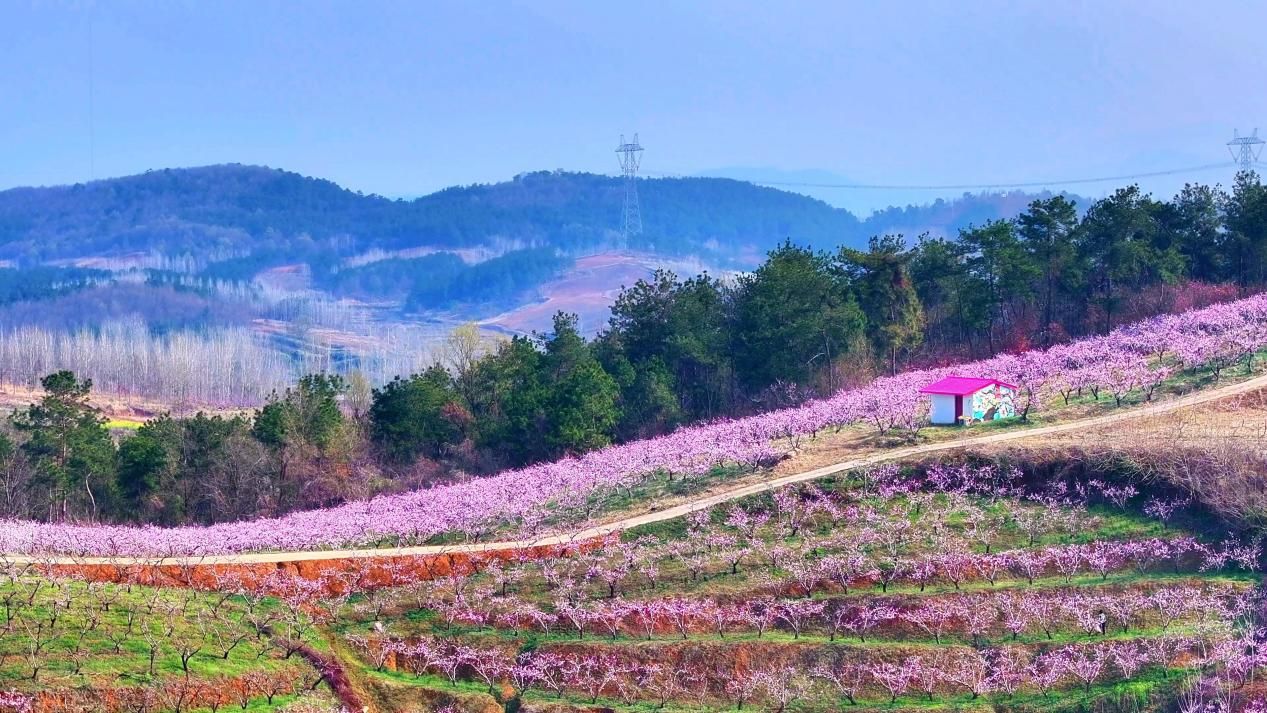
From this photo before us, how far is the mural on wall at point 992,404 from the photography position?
51.2m

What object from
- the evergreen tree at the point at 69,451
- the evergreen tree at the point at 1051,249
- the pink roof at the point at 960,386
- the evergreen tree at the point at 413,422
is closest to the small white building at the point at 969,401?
the pink roof at the point at 960,386

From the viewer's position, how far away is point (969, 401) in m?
50.9

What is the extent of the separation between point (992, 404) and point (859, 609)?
1800 cm

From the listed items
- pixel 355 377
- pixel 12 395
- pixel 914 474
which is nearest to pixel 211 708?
pixel 914 474

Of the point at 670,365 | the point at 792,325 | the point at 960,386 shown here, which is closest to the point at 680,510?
the point at 960,386

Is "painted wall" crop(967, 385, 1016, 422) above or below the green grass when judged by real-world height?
above

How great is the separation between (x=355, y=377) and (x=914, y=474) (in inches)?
2607

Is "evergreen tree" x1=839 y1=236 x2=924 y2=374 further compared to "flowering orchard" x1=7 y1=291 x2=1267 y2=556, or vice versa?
"evergreen tree" x1=839 y1=236 x2=924 y2=374

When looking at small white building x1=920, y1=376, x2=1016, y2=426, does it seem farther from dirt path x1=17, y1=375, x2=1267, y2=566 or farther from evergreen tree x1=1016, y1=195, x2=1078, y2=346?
evergreen tree x1=1016, y1=195, x2=1078, y2=346

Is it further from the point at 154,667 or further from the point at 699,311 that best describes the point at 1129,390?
the point at 154,667

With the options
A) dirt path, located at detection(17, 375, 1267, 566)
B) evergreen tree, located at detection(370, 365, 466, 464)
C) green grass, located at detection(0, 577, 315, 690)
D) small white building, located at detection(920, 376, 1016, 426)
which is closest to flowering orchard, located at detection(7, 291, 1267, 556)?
small white building, located at detection(920, 376, 1016, 426)

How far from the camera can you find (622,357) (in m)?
70.8

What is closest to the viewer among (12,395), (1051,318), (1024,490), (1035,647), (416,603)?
(1035,647)

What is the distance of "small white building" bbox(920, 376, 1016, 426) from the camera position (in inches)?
2007
